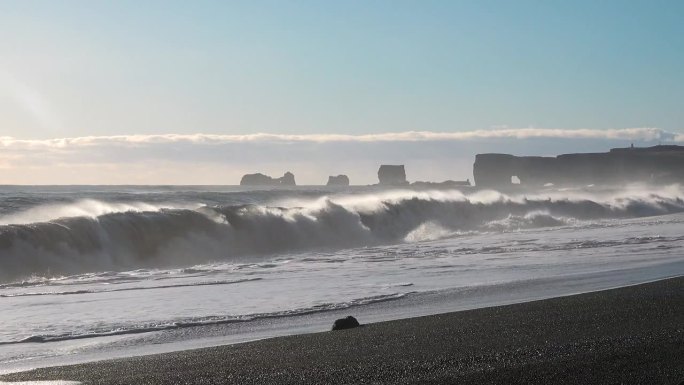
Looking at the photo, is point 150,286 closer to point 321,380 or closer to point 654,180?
point 321,380

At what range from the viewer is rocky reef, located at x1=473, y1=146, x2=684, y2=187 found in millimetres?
120625

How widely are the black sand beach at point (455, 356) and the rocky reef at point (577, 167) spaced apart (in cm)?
11233

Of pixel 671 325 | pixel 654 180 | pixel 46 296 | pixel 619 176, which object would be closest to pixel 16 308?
pixel 46 296

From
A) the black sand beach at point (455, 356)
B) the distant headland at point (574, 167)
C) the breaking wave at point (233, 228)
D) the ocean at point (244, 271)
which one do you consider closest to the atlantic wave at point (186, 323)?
the ocean at point (244, 271)

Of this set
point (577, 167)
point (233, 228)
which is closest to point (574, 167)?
point (577, 167)

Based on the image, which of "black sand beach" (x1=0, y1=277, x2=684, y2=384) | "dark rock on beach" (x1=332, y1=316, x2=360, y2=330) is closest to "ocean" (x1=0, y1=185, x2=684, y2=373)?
"dark rock on beach" (x1=332, y1=316, x2=360, y2=330)

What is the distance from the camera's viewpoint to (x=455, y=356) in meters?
7.24

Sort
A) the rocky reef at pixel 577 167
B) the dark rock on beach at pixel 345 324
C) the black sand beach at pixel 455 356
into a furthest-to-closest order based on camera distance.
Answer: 1. the rocky reef at pixel 577 167
2. the dark rock on beach at pixel 345 324
3. the black sand beach at pixel 455 356

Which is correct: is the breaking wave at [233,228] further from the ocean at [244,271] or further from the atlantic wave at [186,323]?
the atlantic wave at [186,323]

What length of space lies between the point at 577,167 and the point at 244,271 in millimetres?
111091

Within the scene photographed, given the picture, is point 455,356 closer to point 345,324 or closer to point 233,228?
point 345,324

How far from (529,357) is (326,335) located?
2.54m

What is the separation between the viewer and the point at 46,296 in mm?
14695

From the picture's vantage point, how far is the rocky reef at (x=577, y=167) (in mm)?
120625
